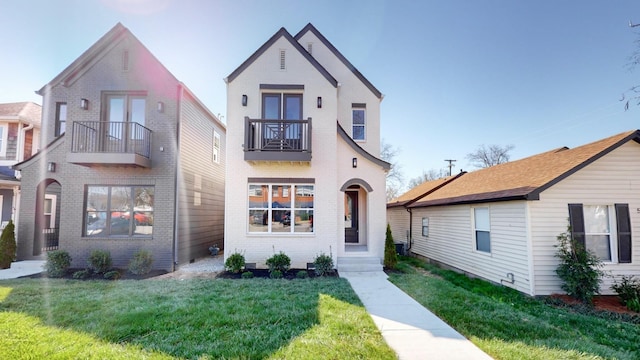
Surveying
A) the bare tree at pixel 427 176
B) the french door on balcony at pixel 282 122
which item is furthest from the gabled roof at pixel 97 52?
the bare tree at pixel 427 176

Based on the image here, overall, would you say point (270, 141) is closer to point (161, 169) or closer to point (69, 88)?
point (161, 169)

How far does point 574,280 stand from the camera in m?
6.75

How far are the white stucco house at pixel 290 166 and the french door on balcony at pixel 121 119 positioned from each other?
3296mm

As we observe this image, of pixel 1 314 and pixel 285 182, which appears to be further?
pixel 285 182

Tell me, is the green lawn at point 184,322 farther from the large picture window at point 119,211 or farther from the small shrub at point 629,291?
the small shrub at point 629,291

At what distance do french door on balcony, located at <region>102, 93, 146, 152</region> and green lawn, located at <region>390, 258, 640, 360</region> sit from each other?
1024cm

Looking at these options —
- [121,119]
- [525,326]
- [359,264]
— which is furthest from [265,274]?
[121,119]

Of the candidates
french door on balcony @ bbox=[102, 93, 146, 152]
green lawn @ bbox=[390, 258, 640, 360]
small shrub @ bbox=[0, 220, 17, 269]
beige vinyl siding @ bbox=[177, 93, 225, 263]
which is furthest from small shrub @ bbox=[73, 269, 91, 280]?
green lawn @ bbox=[390, 258, 640, 360]

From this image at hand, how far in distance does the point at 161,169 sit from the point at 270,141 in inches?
157

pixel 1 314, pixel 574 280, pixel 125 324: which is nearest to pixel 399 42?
pixel 574 280

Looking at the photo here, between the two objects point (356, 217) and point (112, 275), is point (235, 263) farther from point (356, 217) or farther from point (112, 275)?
point (356, 217)

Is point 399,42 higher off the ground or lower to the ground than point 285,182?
higher

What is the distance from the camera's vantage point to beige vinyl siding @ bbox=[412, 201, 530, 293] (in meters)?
7.57

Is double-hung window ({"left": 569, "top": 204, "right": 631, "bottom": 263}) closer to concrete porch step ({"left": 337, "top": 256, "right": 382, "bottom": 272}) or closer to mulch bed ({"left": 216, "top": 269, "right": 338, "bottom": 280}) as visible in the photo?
concrete porch step ({"left": 337, "top": 256, "right": 382, "bottom": 272})
